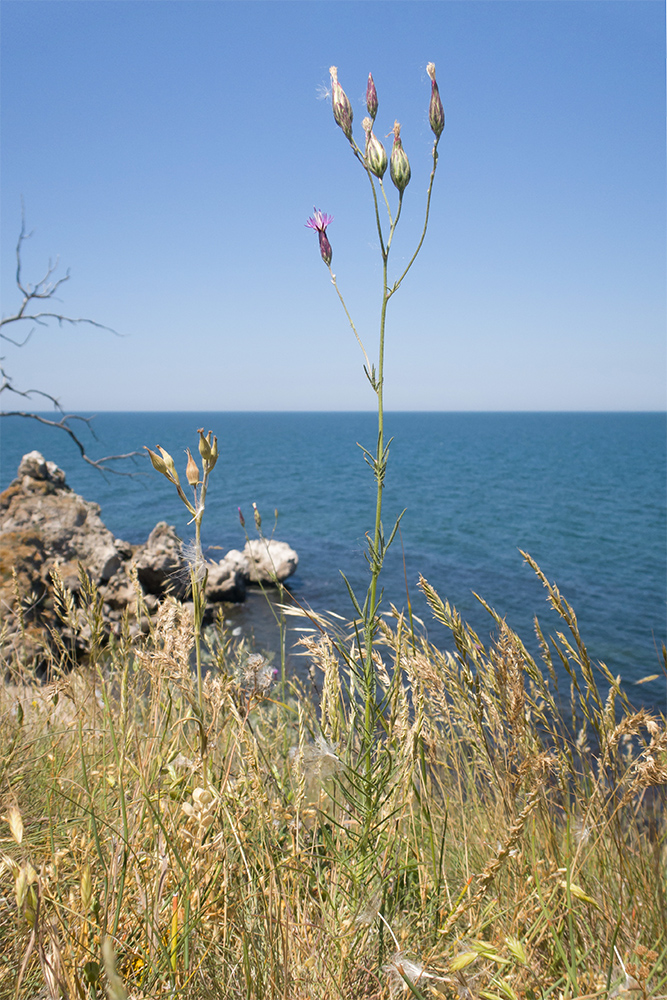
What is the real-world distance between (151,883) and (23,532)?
789cm

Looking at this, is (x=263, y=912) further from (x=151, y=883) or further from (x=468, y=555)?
(x=468, y=555)

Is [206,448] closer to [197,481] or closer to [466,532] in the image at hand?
[197,481]

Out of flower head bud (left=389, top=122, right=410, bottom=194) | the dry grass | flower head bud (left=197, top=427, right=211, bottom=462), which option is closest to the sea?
flower head bud (left=197, top=427, right=211, bottom=462)

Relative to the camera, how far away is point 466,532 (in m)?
23.9

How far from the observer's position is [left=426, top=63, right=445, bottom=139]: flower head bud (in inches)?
47.9

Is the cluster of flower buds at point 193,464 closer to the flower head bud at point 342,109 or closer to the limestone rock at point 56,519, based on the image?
the flower head bud at point 342,109

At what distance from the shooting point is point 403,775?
1314 millimetres

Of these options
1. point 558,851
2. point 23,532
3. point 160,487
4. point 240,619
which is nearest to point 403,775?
point 558,851

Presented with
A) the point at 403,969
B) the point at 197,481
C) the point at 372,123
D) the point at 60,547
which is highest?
the point at 372,123

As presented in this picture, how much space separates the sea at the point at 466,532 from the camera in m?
12.6

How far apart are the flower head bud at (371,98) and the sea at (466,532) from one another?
71cm

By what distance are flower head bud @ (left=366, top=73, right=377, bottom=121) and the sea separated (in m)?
0.71

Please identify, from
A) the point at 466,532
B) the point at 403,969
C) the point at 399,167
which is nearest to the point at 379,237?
the point at 399,167

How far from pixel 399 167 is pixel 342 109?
0.63 feet
